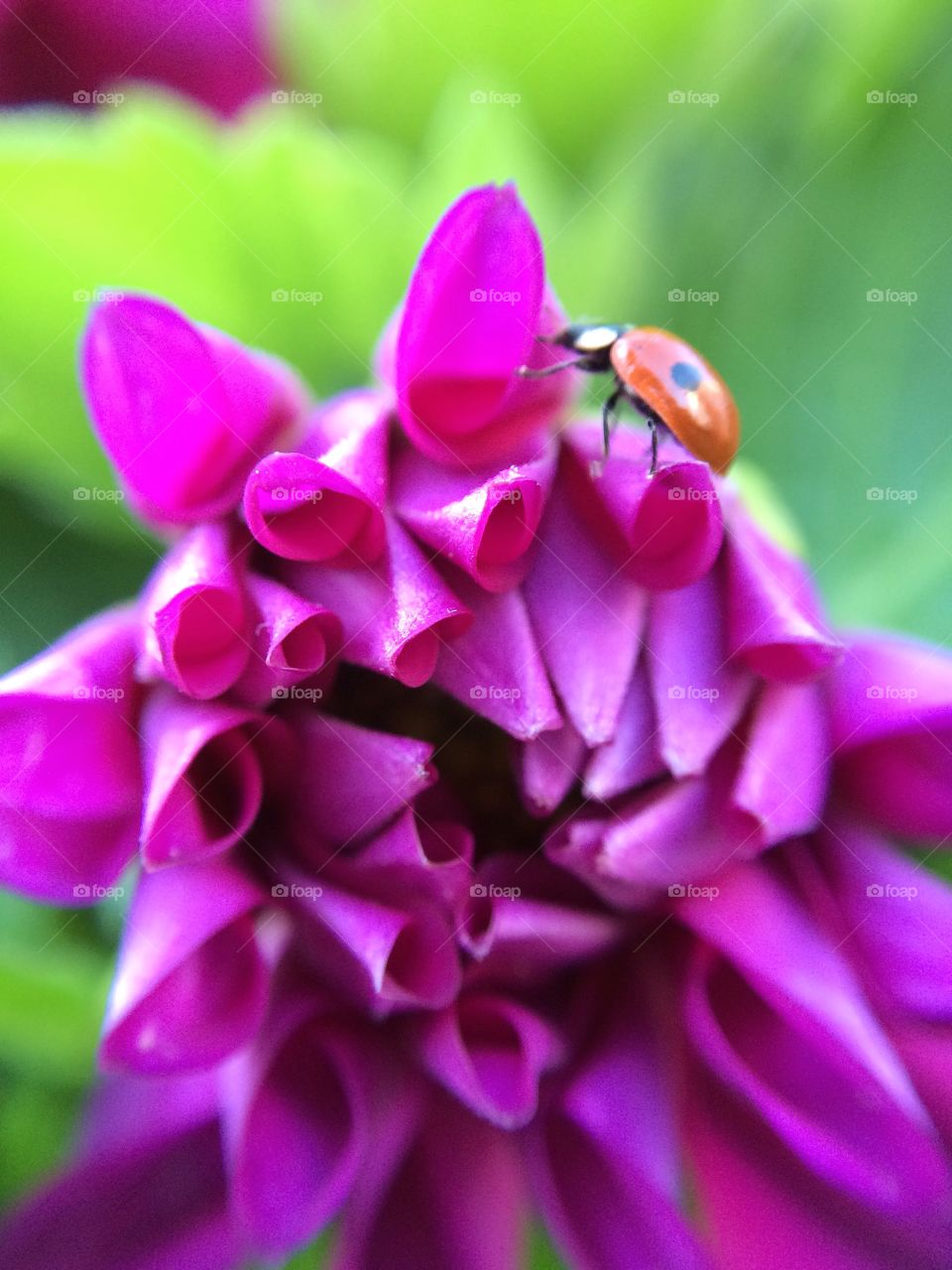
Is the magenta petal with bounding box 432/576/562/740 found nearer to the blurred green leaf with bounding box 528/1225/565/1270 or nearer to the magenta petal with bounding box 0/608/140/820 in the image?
the magenta petal with bounding box 0/608/140/820

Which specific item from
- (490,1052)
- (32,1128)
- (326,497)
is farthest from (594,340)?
(32,1128)

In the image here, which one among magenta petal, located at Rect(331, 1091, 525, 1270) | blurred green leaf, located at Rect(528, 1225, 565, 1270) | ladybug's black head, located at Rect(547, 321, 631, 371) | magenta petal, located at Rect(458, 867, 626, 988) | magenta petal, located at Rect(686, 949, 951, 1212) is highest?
ladybug's black head, located at Rect(547, 321, 631, 371)

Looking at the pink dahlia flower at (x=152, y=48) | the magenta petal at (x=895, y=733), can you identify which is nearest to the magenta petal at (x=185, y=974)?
the magenta petal at (x=895, y=733)

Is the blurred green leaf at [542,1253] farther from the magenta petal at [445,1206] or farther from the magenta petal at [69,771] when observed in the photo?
the magenta petal at [69,771]

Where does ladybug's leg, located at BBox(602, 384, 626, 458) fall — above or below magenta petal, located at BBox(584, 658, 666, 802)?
above

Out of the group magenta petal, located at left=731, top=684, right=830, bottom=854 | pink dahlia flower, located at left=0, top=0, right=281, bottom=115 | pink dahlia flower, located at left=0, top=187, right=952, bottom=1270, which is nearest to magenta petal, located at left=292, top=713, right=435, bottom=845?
pink dahlia flower, located at left=0, top=187, right=952, bottom=1270

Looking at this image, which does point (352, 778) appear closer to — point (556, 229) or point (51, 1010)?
point (51, 1010)

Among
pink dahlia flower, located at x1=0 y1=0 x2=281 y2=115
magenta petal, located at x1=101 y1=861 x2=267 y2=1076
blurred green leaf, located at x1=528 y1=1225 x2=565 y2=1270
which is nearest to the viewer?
magenta petal, located at x1=101 y1=861 x2=267 y2=1076
